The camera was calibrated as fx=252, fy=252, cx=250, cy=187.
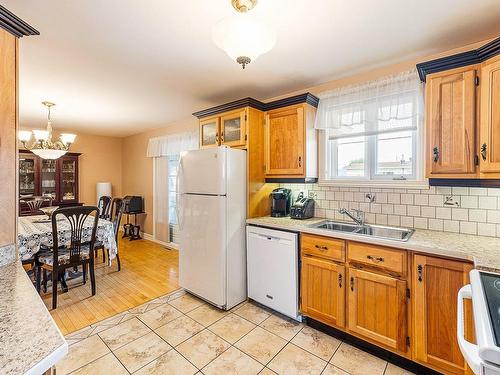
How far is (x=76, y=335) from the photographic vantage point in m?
2.11

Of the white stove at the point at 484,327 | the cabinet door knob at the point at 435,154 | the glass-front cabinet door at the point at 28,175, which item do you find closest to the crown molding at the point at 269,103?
the cabinet door knob at the point at 435,154

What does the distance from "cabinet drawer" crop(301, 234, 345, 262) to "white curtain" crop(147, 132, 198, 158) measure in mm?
2596

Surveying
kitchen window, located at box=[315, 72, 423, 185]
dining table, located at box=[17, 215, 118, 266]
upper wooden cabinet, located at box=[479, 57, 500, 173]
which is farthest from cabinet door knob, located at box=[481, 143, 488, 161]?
dining table, located at box=[17, 215, 118, 266]

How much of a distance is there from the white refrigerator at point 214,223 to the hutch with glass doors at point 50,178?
3.45 metres

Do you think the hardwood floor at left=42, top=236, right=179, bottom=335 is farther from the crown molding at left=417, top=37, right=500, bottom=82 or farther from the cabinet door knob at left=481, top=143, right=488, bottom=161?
the crown molding at left=417, top=37, right=500, bottom=82

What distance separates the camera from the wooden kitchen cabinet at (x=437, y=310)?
60.7 inches

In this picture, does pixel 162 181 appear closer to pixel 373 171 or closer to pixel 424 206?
pixel 373 171

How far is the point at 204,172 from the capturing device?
261cm

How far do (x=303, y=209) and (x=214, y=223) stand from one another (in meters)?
0.93

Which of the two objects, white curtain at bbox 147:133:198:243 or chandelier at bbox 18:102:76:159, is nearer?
chandelier at bbox 18:102:76:159

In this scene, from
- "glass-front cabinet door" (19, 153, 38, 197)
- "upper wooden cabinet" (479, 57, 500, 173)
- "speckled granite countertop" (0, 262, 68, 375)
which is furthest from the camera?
"glass-front cabinet door" (19, 153, 38, 197)

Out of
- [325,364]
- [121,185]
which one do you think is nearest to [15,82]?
[325,364]

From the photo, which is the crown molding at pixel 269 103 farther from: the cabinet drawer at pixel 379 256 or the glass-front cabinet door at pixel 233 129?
the cabinet drawer at pixel 379 256

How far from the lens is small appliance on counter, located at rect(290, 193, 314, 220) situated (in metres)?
2.62
